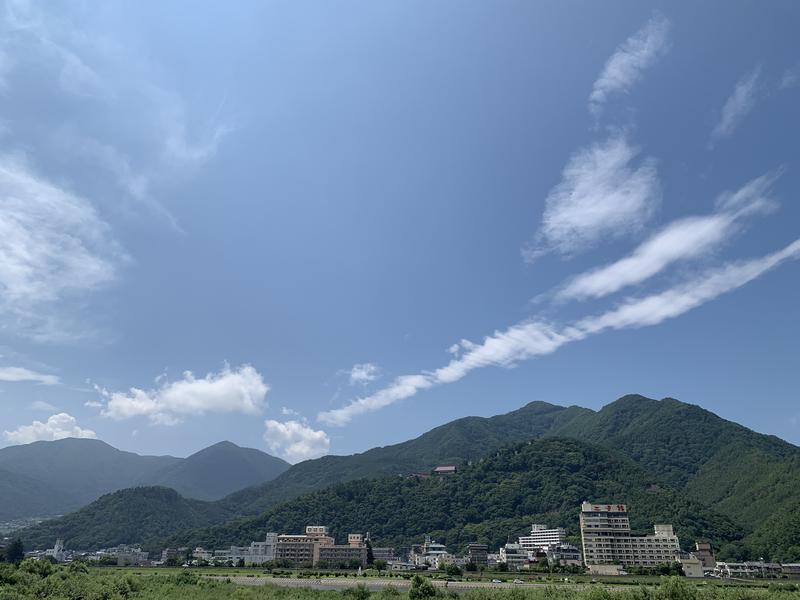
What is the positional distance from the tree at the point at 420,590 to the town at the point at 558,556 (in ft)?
186

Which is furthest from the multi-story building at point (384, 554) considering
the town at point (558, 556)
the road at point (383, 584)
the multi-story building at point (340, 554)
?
the road at point (383, 584)

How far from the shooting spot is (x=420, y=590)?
162 feet

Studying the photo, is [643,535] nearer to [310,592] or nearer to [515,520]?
[515,520]

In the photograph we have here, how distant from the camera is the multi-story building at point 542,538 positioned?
486 ft

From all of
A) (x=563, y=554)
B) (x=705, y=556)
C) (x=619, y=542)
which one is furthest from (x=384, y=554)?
A: (x=705, y=556)

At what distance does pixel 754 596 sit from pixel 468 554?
120 metres

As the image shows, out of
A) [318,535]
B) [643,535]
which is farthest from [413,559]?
[643,535]

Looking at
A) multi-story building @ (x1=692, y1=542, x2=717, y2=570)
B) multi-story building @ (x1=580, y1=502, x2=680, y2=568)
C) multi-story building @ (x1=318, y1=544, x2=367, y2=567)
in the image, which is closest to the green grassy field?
multi-story building @ (x1=580, y1=502, x2=680, y2=568)

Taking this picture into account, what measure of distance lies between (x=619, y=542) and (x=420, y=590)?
315 feet

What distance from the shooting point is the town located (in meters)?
108

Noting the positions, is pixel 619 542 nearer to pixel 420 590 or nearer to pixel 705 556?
pixel 705 556

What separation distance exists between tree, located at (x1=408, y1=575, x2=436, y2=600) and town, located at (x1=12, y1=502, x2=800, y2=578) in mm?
56646

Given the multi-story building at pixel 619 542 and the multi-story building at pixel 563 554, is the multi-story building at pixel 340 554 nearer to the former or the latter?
the multi-story building at pixel 563 554

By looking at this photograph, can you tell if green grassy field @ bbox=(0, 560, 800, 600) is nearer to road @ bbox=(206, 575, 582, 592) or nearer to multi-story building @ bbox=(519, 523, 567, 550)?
road @ bbox=(206, 575, 582, 592)
